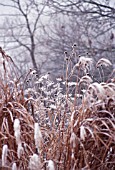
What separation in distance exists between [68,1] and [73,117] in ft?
21.0

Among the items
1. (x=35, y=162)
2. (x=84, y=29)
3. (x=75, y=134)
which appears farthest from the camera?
(x=84, y=29)

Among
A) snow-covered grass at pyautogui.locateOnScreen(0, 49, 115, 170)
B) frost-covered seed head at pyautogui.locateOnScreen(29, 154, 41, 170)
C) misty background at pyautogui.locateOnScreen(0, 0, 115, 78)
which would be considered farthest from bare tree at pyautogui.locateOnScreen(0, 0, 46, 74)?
frost-covered seed head at pyautogui.locateOnScreen(29, 154, 41, 170)

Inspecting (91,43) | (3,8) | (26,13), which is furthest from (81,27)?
(3,8)

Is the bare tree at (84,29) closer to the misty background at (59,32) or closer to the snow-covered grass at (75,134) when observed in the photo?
the misty background at (59,32)

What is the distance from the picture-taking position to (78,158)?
8.36 ft

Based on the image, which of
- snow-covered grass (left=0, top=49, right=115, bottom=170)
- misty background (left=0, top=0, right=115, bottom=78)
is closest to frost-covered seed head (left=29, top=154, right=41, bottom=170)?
snow-covered grass (left=0, top=49, right=115, bottom=170)

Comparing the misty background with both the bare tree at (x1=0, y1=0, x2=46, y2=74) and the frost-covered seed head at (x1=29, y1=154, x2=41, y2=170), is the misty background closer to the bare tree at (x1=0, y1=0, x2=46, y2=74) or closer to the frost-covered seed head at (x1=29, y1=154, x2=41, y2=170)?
the bare tree at (x1=0, y1=0, x2=46, y2=74)

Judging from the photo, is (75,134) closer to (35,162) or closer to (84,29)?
(35,162)

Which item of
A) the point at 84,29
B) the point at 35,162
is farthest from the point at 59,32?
the point at 35,162

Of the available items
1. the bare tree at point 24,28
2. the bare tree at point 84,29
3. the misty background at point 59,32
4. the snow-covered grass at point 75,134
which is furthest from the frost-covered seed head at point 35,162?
the bare tree at point 24,28

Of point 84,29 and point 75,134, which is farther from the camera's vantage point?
point 84,29

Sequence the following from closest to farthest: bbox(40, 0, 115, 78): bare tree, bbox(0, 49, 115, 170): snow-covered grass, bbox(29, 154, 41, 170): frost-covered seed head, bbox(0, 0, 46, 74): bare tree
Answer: bbox(29, 154, 41, 170): frost-covered seed head < bbox(0, 49, 115, 170): snow-covered grass < bbox(40, 0, 115, 78): bare tree < bbox(0, 0, 46, 74): bare tree

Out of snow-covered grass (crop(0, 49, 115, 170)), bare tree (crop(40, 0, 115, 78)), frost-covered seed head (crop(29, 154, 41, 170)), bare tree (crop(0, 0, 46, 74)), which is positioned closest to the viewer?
frost-covered seed head (crop(29, 154, 41, 170))

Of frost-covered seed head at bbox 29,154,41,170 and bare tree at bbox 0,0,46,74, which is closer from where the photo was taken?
frost-covered seed head at bbox 29,154,41,170
